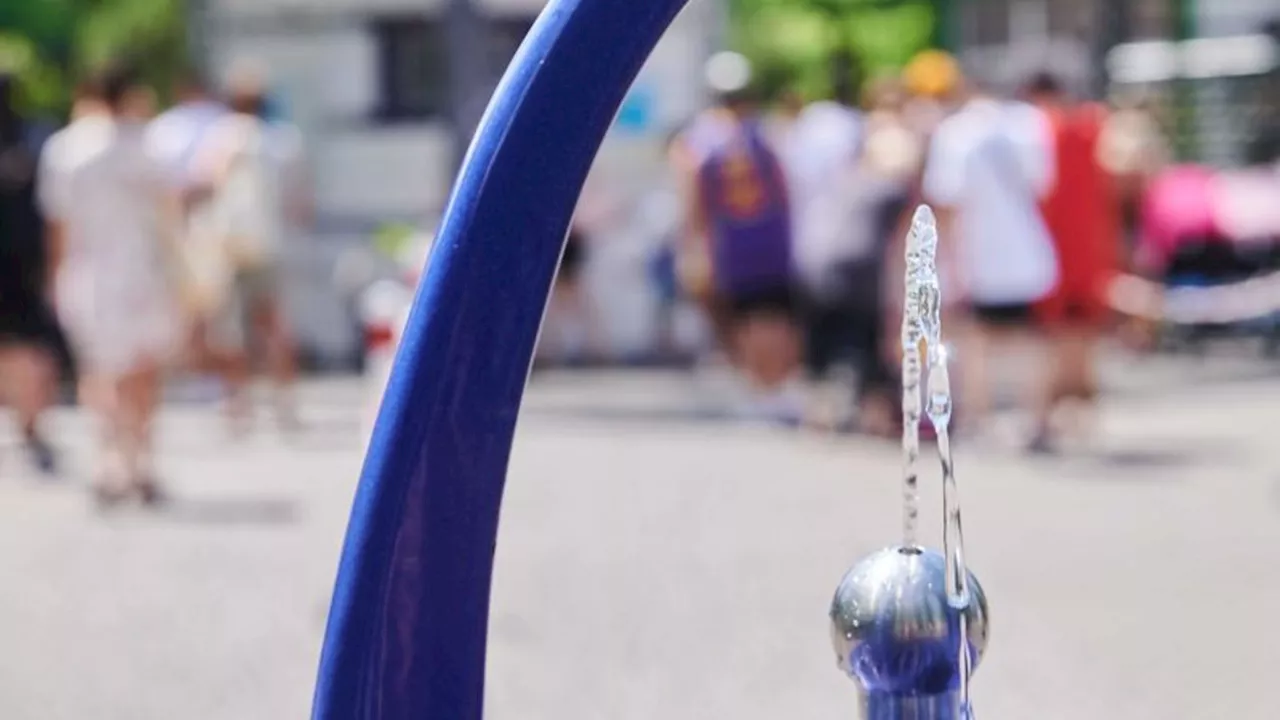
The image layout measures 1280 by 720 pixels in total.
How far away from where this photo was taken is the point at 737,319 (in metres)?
12.1

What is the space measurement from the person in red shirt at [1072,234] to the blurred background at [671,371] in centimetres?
2

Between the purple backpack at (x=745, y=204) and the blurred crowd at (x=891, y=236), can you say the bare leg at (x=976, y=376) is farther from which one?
the purple backpack at (x=745, y=204)

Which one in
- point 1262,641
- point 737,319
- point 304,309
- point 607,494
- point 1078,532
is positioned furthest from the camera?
point 304,309

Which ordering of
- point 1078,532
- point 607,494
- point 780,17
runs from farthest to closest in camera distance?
point 780,17, point 607,494, point 1078,532

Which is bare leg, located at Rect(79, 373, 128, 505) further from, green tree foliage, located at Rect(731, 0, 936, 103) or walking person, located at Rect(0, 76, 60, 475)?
green tree foliage, located at Rect(731, 0, 936, 103)

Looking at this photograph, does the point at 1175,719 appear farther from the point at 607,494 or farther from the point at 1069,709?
the point at 607,494

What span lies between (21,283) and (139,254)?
6.18ft

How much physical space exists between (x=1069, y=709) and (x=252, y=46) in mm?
13809

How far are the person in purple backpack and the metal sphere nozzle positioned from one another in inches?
390

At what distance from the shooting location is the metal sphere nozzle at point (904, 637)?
1820 mm

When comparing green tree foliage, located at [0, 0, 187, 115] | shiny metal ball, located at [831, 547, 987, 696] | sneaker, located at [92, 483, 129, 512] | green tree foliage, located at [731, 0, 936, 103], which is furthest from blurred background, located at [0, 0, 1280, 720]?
green tree foliage, located at [0, 0, 187, 115]

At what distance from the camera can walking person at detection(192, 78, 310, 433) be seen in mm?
11930

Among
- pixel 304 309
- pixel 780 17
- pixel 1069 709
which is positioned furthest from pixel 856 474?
pixel 780 17

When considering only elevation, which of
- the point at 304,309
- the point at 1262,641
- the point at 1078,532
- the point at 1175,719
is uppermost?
the point at 304,309
